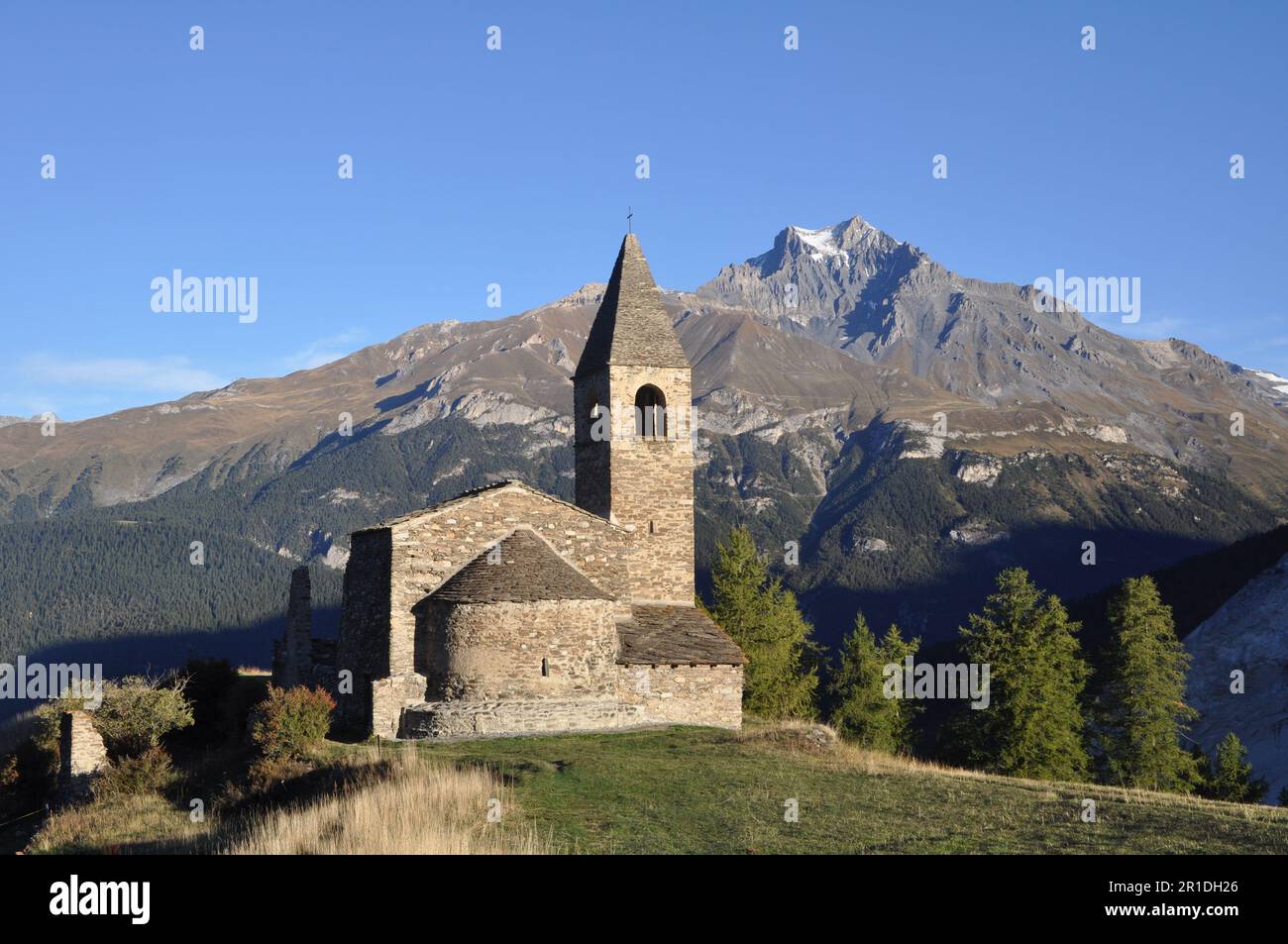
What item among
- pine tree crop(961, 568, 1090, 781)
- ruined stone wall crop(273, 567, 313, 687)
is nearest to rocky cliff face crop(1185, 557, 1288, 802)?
pine tree crop(961, 568, 1090, 781)

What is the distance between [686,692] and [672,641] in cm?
159

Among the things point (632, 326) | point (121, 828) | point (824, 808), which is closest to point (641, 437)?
point (632, 326)

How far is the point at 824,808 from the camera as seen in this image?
1872 cm

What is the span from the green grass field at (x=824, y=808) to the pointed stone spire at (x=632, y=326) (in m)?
16.5

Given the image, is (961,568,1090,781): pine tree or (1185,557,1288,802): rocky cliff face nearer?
(961,568,1090,781): pine tree

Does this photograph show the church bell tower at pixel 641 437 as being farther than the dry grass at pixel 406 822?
Yes

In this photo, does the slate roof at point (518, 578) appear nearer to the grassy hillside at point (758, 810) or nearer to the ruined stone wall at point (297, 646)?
the grassy hillside at point (758, 810)

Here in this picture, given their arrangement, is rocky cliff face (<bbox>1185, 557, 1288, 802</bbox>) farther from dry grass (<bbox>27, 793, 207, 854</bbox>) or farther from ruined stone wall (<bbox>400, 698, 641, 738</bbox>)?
dry grass (<bbox>27, 793, 207, 854</bbox>)

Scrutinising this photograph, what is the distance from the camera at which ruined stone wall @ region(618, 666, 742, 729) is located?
33.8 m

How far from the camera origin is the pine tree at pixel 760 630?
1930 inches

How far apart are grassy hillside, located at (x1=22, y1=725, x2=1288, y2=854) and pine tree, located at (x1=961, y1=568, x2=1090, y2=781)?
16774 mm

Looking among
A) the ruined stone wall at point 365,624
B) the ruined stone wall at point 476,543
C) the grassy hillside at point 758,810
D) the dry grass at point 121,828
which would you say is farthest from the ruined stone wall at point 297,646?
the grassy hillside at point 758,810
